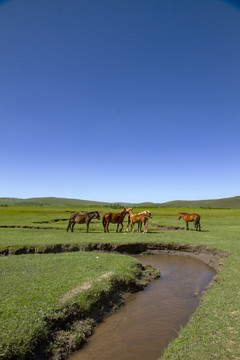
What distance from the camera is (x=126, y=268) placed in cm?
1087

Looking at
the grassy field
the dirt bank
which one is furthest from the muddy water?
the dirt bank

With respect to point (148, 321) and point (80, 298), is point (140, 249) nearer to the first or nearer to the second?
point (148, 321)

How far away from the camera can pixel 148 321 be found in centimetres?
747

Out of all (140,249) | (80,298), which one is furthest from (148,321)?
(140,249)

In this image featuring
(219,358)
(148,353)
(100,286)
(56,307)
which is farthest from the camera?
(100,286)

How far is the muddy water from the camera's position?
5941mm

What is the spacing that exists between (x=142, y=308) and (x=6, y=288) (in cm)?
473

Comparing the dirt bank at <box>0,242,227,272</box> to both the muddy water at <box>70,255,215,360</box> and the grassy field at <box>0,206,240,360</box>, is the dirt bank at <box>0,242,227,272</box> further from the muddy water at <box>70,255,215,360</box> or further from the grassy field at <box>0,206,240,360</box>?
the muddy water at <box>70,255,215,360</box>

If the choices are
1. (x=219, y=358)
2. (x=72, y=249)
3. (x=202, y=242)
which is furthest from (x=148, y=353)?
(x=202, y=242)

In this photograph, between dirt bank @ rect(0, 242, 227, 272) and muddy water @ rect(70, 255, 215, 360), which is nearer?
muddy water @ rect(70, 255, 215, 360)

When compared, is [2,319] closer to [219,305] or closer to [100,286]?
[100,286]

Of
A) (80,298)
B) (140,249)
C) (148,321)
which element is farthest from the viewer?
(140,249)

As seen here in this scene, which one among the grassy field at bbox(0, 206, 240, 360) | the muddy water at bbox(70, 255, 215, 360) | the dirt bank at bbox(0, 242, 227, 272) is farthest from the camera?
the dirt bank at bbox(0, 242, 227, 272)

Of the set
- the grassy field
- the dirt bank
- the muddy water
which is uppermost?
the grassy field
